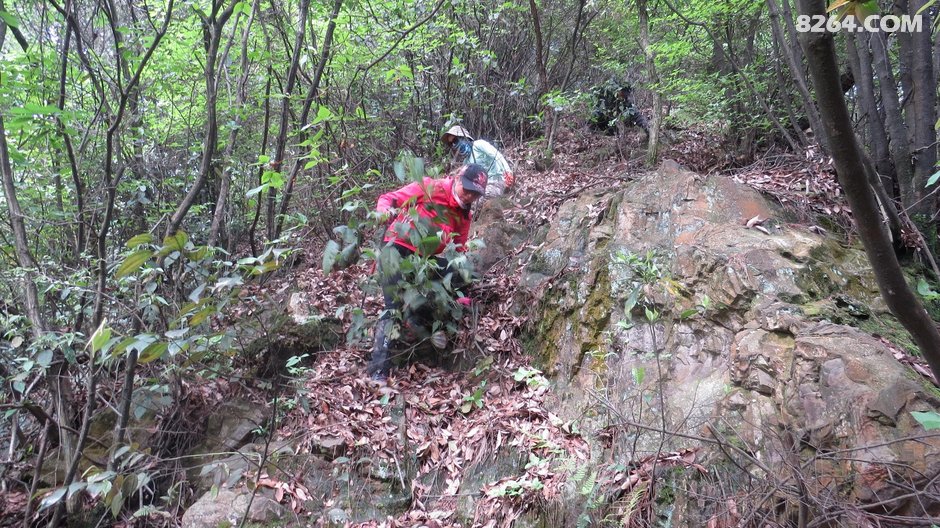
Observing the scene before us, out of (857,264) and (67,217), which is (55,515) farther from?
(857,264)

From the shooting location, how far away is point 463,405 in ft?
14.8

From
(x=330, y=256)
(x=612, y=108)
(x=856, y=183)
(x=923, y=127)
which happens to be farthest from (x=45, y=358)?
(x=612, y=108)

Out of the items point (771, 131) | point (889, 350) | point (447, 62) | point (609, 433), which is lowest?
point (609, 433)

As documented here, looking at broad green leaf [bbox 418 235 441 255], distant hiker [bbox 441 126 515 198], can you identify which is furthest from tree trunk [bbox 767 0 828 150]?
broad green leaf [bbox 418 235 441 255]

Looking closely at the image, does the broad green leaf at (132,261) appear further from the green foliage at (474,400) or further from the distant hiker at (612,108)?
the distant hiker at (612,108)

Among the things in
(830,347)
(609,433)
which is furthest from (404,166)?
(830,347)

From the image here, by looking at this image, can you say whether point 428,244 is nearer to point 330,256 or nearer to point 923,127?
point 330,256

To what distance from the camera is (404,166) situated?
3.72 meters

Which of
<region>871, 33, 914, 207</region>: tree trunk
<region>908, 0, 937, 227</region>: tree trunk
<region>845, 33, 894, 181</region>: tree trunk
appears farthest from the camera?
<region>845, 33, 894, 181</region>: tree trunk

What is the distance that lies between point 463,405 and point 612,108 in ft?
20.3

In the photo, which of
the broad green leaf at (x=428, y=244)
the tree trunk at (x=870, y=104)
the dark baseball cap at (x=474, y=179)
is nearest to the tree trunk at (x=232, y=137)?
the broad green leaf at (x=428, y=244)

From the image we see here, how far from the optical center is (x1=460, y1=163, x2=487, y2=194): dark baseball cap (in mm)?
4555

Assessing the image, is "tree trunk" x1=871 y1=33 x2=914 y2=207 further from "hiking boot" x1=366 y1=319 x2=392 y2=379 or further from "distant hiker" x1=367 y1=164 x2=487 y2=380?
"hiking boot" x1=366 y1=319 x2=392 y2=379

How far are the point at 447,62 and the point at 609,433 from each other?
6408mm
